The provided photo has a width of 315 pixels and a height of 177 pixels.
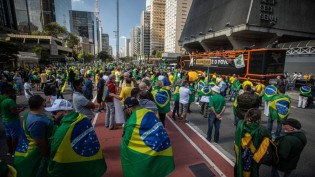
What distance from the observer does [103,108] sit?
9625mm

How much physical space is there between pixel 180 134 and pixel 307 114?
8391 mm

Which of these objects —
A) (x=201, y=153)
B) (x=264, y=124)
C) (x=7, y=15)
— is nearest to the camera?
(x=201, y=153)

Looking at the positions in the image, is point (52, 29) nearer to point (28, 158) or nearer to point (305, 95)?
point (305, 95)

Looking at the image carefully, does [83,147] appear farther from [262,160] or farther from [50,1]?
[50,1]

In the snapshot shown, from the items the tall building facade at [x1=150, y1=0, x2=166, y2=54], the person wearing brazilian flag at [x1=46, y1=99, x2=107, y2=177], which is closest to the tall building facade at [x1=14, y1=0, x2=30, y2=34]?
the tall building facade at [x1=150, y1=0, x2=166, y2=54]

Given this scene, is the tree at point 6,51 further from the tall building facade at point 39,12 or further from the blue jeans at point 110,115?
the tall building facade at point 39,12

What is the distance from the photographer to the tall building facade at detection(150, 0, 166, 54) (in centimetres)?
13238

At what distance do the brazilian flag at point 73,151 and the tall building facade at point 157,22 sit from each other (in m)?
137

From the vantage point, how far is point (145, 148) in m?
2.36

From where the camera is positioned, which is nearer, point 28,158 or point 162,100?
point 28,158

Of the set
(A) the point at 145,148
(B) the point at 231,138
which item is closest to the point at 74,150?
(A) the point at 145,148

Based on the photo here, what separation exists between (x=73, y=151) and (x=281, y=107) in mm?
6098

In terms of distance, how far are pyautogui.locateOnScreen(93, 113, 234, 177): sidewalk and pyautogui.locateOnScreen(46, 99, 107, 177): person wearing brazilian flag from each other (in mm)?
1974

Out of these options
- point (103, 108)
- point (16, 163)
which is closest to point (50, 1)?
point (103, 108)
